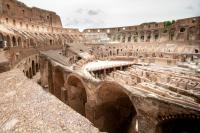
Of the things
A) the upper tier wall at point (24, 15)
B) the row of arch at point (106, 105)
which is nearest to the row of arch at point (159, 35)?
the upper tier wall at point (24, 15)

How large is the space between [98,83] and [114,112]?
3892mm

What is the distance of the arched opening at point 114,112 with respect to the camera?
12883 millimetres

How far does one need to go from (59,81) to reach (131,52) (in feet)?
61.2

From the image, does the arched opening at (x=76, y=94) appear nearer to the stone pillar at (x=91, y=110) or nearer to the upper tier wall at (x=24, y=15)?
the stone pillar at (x=91, y=110)

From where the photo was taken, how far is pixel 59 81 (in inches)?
760

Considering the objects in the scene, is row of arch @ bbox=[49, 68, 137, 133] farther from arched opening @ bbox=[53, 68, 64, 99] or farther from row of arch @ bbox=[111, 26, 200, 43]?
row of arch @ bbox=[111, 26, 200, 43]

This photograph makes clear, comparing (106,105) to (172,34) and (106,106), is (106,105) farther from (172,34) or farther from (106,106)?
(172,34)

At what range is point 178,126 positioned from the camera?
826cm

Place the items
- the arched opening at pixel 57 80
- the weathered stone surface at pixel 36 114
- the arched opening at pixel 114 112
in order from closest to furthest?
the weathered stone surface at pixel 36 114, the arched opening at pixel 114 112, the arched opening at pixel 57 80

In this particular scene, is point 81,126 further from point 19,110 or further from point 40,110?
point 19,110

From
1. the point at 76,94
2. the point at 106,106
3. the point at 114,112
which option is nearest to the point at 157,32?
the point at 76,94

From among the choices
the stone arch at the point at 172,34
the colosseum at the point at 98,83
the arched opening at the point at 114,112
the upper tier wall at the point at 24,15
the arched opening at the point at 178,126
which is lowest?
the arched opening at the point at 114,112

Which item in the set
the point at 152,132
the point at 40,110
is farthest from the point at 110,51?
the point at 40,110

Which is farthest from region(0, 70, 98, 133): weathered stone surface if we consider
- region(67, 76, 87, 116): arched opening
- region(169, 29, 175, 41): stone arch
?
region(169, 29, 175, 41): stone arch
